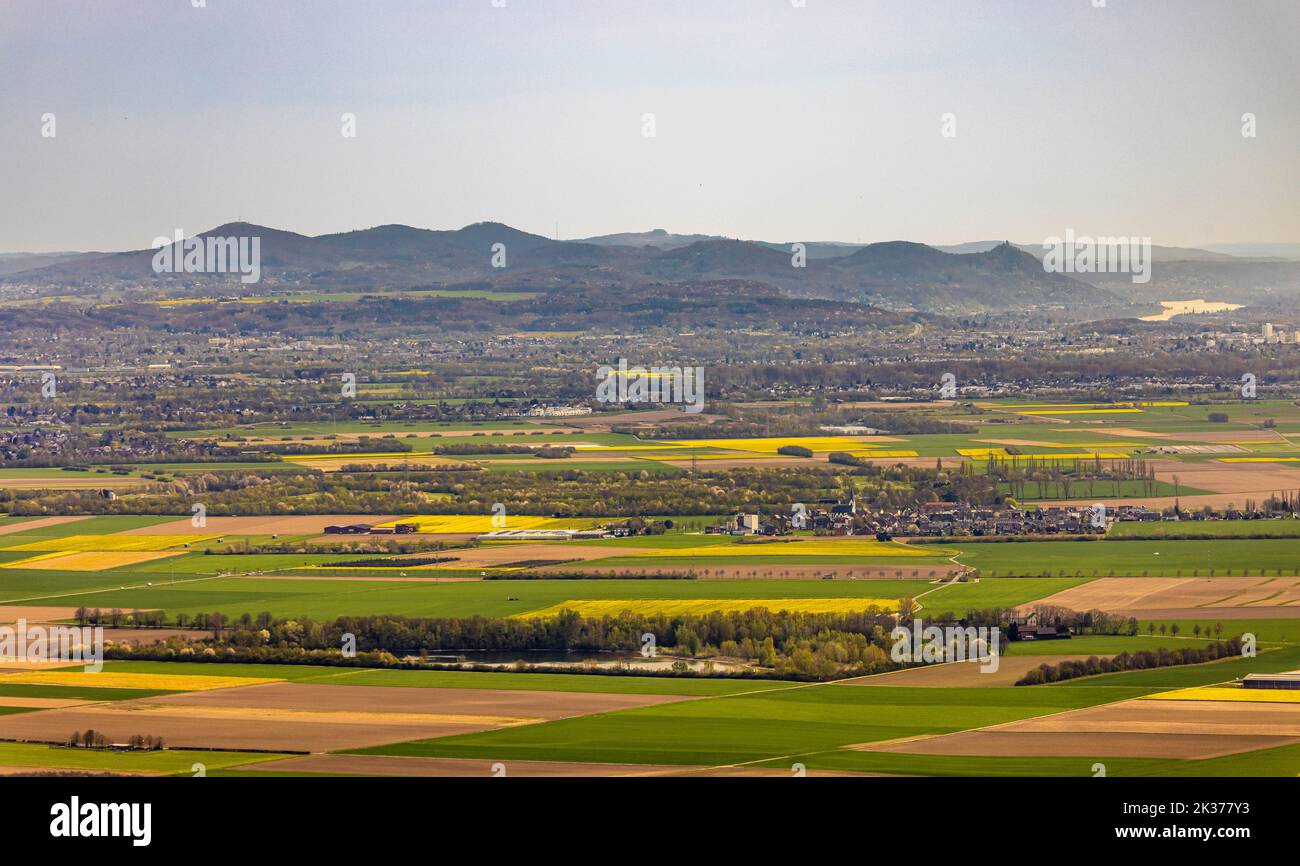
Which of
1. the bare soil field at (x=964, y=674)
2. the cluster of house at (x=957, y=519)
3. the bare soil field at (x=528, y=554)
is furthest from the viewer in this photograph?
the cluster of house at (x=957, y=519)

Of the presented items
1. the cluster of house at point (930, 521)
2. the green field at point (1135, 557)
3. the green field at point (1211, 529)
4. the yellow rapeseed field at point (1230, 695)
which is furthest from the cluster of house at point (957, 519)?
the yellow rapeseed field at point (1230, 695)

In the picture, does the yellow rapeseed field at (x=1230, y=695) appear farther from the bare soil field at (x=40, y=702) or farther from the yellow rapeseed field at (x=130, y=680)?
the bare soil field at (x=40, y=702)

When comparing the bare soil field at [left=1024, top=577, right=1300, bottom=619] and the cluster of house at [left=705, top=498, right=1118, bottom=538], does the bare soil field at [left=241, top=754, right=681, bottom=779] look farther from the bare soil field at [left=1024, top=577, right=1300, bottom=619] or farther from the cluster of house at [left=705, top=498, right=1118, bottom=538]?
the cluster of house at [left=705, top=498, right=1118, bottom=538]

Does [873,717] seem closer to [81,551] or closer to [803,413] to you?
[81,551]

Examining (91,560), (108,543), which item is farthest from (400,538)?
(91,560)

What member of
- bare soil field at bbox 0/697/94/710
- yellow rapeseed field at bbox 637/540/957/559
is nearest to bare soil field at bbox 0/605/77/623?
bare soil field at bbox 0/697/94/710
